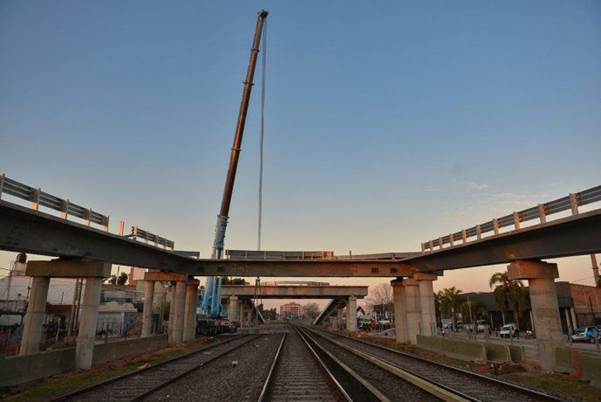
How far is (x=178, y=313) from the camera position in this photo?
129 ft

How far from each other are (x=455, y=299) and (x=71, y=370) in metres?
83.1

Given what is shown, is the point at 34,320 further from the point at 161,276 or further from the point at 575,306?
the point at 575,306

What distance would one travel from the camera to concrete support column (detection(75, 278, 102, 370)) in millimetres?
21125

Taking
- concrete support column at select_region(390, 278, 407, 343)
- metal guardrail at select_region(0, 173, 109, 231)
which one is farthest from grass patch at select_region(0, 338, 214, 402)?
concrete support column at select_region(390, 278, 407, 343)

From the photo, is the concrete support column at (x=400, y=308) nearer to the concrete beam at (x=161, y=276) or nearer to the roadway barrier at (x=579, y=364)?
the concrete beam at (x=161, y=276)

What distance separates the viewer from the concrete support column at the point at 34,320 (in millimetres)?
20852

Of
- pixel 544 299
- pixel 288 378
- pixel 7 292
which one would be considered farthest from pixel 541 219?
pixel 7 292

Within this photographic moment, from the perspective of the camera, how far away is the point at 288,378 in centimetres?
1758

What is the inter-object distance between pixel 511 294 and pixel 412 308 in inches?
1438

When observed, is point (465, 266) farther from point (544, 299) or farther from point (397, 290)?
point (397, 290)

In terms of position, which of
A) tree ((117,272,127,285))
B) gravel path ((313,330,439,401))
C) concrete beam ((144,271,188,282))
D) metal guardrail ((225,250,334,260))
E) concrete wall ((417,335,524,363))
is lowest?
gravel path ((313,330,439,401))

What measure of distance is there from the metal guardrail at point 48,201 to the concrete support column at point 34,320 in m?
4.42

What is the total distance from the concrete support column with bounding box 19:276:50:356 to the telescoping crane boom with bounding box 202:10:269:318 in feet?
80.7

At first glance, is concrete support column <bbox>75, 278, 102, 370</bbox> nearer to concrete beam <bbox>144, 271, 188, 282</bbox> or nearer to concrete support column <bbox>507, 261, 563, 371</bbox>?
concrete beam <bbox>144, 271, 188, 282</bbox>
